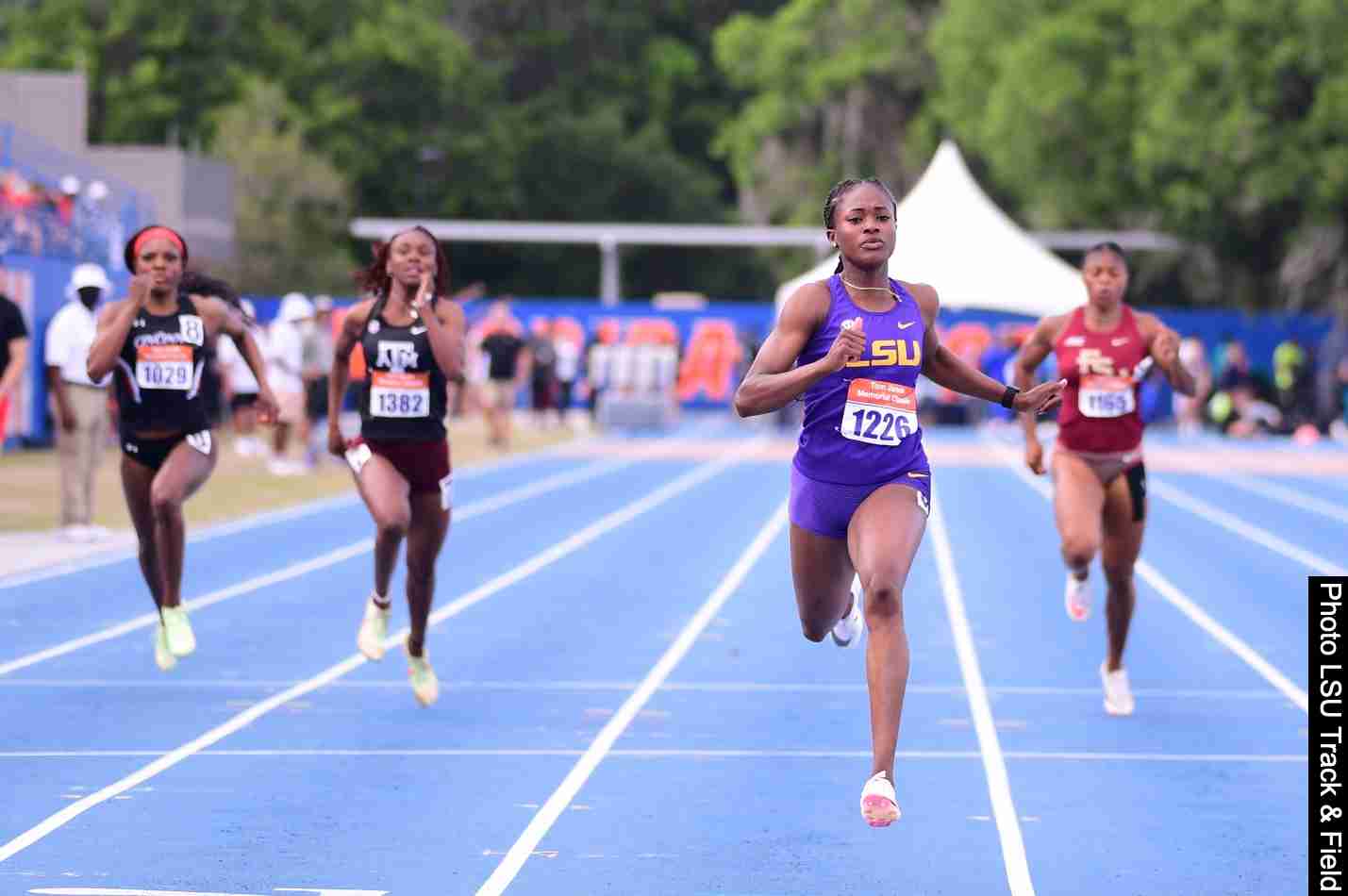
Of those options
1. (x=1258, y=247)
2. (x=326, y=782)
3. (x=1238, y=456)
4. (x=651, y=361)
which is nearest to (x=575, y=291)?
(x=1258, y=247)

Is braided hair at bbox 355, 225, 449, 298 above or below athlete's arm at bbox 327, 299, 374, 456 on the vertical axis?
above

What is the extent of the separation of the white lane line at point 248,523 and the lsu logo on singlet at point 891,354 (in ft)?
29.8

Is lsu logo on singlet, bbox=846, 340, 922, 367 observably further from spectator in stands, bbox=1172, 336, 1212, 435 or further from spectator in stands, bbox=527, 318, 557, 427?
spectator in stands, bbox=527, 318, 557, 427

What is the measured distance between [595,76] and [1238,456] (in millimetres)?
47580

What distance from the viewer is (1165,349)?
1046cm

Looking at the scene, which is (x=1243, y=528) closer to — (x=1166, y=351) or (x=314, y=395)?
(x=314, y=395)

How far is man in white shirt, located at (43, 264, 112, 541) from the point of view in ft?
57.6

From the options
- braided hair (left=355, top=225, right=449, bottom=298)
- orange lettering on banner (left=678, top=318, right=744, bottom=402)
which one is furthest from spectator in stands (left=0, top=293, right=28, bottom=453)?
orange lettering on banner (left=678, top=318, right=744, bottom=402)

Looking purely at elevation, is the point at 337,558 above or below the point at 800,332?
below

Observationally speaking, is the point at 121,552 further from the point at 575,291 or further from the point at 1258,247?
the point at 575,291

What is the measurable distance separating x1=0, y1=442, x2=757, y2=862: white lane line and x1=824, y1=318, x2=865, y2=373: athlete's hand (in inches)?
111

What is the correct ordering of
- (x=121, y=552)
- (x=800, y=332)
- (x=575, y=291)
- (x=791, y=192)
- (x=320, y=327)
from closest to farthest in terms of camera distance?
(x=800, y=332), (x=121, y=552), (x=320, y=327), (x=791, y=192), (x=575, y=291)

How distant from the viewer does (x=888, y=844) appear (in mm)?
7629

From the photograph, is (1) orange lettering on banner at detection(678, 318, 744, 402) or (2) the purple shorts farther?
(1) orange lettering on banner at detection(678, 318, 744, 402)
